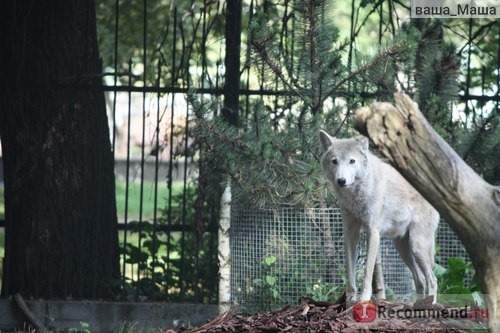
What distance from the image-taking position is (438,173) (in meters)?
4.44

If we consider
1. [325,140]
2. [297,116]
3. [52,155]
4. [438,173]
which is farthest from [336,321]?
[52,155]

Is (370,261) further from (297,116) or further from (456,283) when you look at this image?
(297,116)

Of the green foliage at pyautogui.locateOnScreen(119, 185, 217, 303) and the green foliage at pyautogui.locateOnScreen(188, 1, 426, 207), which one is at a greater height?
the green foliage at pyautogui.locateOnScreen(188, 1, 426, 207)

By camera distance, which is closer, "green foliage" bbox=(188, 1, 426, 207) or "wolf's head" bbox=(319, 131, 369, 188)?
"wolf's head" bbox=(319, 131, 369, 188)

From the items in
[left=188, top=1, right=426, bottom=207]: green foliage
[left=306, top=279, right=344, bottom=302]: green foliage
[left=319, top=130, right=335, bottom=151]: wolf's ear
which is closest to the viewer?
[left=319, top=130, right=335, bottom=151]: wolf's ear

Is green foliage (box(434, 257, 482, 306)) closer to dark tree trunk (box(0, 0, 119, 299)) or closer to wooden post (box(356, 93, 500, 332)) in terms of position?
wooden post (box(356, 93, 500, 332))

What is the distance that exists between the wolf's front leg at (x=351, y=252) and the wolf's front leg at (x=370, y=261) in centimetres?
10

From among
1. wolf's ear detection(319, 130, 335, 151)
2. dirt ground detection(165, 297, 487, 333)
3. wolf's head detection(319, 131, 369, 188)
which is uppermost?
wolf's ear detection(319, 130, 335, 151)

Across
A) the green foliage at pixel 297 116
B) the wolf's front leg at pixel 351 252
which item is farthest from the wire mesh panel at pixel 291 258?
the wolf's front leg at pixel 351 252

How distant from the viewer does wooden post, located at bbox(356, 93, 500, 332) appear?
4438mm

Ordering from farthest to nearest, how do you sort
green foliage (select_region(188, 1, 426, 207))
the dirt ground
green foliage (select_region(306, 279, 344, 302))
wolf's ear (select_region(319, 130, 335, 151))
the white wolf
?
green foliage (select_region(188, 1, 426, 207)) < green foliage (select_region(306, 279, 344, 302)) < wolf's ear (select_region(319, 130, 335, 151)) < the white wolf < the dirt ground

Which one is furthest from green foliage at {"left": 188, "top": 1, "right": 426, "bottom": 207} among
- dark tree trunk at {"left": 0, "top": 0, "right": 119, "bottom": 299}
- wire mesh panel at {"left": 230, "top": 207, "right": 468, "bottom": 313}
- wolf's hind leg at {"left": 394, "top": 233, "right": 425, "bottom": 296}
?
dark tree trunk at {"left": 0, "top": 0, "right": 119, "bottom": 299}

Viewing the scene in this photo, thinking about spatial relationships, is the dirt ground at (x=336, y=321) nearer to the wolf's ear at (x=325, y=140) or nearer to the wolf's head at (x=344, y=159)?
the wolf's head at (x=344, y=159)

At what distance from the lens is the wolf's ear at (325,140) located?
23.0ft
